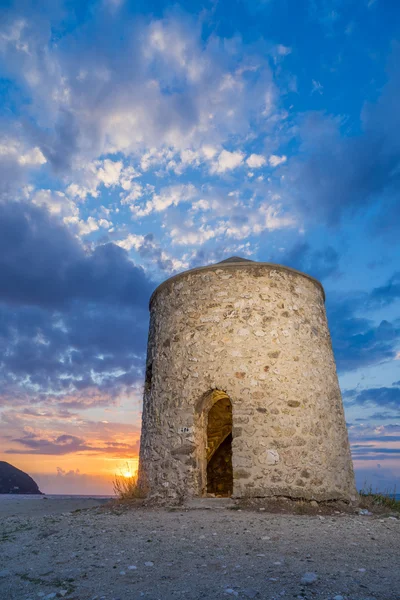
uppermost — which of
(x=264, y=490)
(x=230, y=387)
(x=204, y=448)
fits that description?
(x=230, y=387)

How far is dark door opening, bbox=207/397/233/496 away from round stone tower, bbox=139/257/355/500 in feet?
9.56

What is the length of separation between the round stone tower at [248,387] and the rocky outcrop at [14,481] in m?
21.6

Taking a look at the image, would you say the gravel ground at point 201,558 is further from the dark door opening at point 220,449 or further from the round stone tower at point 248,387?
the dark door opening at point 220,449

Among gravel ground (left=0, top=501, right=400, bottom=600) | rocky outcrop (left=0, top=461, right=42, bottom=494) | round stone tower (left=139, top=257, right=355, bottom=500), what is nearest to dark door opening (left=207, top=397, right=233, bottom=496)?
round stone tower (left=139, top=257, right=355, bottom=500)

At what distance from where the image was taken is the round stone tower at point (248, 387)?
26.7 feet

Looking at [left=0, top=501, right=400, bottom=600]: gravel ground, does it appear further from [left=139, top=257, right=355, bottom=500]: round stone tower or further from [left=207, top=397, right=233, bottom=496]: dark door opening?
[left=207, top=397, right=233, bottom=496]: dark door opening

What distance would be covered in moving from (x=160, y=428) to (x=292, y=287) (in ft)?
13.7

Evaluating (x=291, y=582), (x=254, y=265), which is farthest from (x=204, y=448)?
(x=291, y=582)

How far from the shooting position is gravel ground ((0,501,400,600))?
11.0ft

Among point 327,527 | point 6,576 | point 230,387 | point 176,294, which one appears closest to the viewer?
point 6,576

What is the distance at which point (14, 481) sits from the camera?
94.0 ft

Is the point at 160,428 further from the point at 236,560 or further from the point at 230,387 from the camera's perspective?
the point at 236,560

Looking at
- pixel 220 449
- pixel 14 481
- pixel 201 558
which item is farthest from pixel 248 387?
pixel 14 481

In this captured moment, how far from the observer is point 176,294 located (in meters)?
9.88
